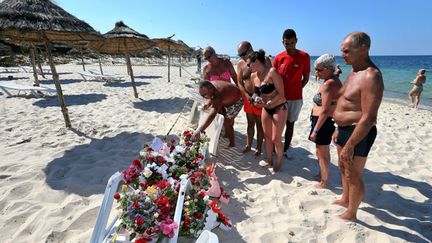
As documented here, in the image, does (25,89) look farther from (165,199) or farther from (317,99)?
(317,99)

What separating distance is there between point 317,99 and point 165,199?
6.96 feet

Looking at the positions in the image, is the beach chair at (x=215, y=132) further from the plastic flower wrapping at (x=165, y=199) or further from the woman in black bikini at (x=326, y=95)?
the woman in black bikini at (x=326, y=95)

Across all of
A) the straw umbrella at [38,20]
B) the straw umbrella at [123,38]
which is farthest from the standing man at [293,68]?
the straw umbrella at [123,38]

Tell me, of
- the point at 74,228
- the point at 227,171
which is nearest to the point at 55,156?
the point at 74,228

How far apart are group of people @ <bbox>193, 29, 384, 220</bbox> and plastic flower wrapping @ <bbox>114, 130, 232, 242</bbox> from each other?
2.40 feet

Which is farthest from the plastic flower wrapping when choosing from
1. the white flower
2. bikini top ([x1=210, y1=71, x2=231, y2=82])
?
bikini top ([x1=210, y1=71, x2=231, y2=82])

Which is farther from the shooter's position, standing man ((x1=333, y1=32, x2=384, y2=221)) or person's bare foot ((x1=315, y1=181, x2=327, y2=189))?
person's bare foot ((x1=315, y1=181, x2=327, y2=189))

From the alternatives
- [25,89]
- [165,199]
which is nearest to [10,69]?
[25,89]

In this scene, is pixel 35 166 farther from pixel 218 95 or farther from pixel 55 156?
pixel 218 95

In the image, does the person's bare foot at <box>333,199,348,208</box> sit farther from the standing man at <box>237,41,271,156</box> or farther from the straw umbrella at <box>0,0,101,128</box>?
the straw umbrella at <box>0,0,101,128</box>

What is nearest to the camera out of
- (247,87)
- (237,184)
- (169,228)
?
(169,228)

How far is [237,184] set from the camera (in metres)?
3.22

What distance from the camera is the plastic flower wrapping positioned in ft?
5.89

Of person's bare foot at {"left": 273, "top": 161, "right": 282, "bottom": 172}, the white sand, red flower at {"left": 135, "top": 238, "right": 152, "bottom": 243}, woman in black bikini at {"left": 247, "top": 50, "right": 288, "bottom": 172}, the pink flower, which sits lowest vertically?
the white sand
